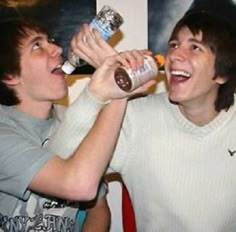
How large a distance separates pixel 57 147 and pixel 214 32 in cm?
60

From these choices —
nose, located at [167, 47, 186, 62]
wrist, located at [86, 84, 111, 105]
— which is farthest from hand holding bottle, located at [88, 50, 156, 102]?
nose, located at [167, 47, 186, 62]

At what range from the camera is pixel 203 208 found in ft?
4.48

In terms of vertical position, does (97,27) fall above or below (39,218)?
above

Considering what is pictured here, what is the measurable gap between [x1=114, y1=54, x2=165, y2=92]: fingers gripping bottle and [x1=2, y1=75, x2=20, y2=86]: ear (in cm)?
38

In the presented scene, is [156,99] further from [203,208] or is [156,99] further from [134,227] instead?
[134,227]

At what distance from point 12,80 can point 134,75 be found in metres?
0.44

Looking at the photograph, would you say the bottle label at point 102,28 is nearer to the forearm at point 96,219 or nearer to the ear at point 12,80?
the ear at point 12,80

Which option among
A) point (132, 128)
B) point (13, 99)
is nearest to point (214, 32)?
point (132, 128)

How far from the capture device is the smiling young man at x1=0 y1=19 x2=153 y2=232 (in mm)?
1049

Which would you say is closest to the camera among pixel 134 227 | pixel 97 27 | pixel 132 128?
pixel 97 27

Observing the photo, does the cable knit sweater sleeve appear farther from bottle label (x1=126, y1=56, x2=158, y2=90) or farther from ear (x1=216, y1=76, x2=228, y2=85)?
ear (x1=216, y1=76, x2=228, y2=85)

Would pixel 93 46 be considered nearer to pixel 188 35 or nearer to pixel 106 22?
pixel 106 22

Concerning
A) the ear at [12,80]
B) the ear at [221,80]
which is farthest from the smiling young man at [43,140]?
the ear at [221,80]

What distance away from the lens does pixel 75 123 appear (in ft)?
3.82
